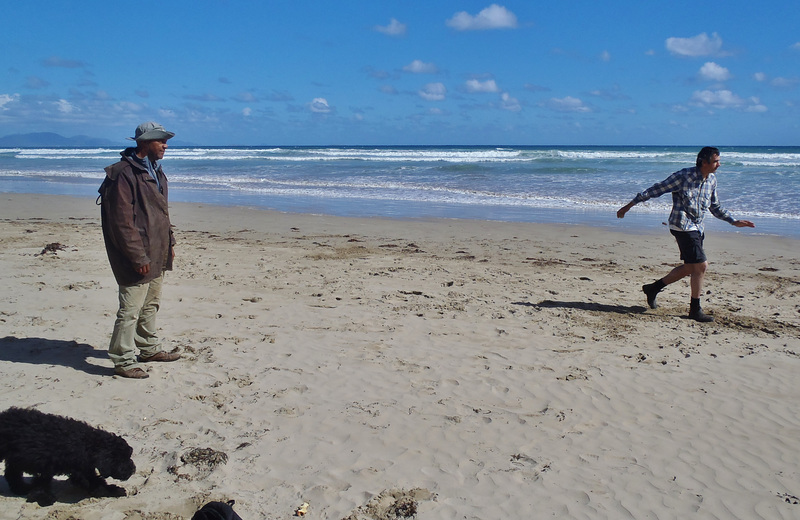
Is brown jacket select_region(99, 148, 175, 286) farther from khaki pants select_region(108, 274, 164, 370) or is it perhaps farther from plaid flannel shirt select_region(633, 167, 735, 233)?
plaid flannel shirt select_region(633, 167, 735, 233)

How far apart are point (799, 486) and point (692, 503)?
63cm

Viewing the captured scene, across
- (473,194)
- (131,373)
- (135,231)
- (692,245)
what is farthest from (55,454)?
(473,194)

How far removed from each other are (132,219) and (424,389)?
2.21 m

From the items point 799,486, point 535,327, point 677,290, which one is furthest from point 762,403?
point 677,290

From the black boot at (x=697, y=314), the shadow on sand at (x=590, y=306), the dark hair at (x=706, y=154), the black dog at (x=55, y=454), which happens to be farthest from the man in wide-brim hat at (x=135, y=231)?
the black boot at (x=697, y=314)

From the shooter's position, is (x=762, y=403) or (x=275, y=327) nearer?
(x=762, y=403)

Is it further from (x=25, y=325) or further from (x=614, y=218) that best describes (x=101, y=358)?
(x=614, y=218)

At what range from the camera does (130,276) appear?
161 inches

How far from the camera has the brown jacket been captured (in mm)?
3918

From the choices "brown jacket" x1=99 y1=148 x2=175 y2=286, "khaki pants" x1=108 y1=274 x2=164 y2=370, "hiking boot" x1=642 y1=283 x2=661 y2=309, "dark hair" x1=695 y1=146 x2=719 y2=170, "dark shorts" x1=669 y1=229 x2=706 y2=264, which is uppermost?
"dark hair" x1=695 y1=146 x2=719 y2=170

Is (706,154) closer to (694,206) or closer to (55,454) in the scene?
(694,206)

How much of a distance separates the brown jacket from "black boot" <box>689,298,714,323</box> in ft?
15.7

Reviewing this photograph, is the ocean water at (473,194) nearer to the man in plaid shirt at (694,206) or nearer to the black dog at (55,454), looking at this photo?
the man in plaid shirt at (694,206)

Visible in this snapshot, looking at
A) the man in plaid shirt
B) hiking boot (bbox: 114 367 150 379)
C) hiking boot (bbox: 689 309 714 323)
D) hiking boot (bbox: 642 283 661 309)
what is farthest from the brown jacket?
hiking boot (bbox: 689 309 714 323)
